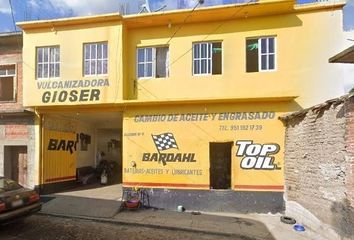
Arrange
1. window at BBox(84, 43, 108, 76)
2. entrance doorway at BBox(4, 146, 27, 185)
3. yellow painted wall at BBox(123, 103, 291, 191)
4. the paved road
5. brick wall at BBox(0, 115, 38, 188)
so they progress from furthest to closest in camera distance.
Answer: entrance doorway at BBox(4, 146, 27, 185), brick wall at BBox(0, 115, 38, 188), window at BBox(84, 43, 108, 76), yellow painted wall at BBox(123, 103, 291, 191), the paved road

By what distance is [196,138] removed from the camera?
38.7ft

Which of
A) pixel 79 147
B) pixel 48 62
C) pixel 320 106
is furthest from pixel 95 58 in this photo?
pixel 320 106

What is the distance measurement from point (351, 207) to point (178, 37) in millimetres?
8289

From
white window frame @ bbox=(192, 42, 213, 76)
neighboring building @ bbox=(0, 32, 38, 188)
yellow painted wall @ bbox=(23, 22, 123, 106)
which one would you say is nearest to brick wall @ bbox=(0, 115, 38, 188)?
neighboring building @ bbox=(0, 32, 38, 188)

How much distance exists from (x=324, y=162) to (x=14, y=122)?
1198 cm

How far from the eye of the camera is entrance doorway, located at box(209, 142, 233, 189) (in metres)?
12.9

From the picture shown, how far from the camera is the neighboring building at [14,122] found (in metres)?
13.4

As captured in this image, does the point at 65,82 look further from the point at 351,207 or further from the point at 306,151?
the point at 351,207

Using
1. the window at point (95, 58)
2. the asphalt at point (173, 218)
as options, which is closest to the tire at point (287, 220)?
the asphalt at point (173, 218)

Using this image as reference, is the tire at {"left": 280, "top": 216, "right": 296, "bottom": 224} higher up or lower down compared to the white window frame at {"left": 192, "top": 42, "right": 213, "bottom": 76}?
lower down

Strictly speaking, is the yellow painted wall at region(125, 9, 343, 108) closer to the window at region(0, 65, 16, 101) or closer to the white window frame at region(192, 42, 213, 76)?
the white window frame at region(192, 42, 213, 76)

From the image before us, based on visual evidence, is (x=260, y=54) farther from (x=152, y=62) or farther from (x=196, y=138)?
(x=152, y=62)

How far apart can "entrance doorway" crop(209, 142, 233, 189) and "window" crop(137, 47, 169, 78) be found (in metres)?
3.72

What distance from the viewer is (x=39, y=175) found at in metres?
13.2
